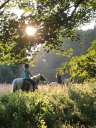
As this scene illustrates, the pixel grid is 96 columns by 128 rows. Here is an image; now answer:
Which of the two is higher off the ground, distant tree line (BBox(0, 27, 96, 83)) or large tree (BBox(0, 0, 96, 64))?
distant tree line (BBox(0, 27, 96, 83))

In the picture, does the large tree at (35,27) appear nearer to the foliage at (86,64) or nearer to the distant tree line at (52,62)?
the foliage at (86,64)

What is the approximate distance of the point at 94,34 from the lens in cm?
3666

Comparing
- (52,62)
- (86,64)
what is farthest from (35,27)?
(52,62)

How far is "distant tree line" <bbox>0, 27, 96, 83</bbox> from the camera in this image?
2988cm

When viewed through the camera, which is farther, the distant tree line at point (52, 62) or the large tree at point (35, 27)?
the distant tree line at point (52, 62)

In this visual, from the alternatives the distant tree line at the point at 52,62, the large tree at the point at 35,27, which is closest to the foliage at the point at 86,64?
the large tree at the point at 35,27

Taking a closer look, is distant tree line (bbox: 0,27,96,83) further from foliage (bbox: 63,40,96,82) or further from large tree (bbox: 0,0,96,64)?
foliage (bbox: 63,40,96,82)

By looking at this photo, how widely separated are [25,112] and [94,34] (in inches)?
1398

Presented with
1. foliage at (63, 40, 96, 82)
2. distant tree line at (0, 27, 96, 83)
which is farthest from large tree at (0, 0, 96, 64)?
distant tree line at (0, 27, 96, 83)

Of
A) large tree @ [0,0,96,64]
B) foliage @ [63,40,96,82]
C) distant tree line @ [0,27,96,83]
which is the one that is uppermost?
distant tree line @ [0,27,96,83]

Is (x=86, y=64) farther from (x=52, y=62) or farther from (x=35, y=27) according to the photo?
(x=52, y=62)

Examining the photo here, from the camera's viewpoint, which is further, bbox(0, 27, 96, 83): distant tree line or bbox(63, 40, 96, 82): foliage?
bbox(0, 27, 96, 83): distant tree line

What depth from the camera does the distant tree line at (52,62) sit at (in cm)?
2988

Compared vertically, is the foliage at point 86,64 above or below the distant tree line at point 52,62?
below
